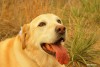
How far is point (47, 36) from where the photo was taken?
4.64 meters

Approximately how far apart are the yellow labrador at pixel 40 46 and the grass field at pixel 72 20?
173 centimetres

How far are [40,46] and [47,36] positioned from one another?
6.4 inches

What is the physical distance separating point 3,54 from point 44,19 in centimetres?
77

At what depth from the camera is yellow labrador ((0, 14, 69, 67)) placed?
464 centimetres

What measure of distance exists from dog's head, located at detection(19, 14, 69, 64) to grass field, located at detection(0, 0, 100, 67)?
1.83 metres

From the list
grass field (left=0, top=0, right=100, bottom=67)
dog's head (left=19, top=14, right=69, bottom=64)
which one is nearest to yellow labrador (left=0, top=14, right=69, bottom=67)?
dog's head (left=19, top=14, right=69, bottom=64)

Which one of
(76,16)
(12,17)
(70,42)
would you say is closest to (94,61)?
(70,42)

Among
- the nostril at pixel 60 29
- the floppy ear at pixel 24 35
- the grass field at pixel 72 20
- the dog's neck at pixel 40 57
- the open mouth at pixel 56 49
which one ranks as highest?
the nostril at pixel 60 29

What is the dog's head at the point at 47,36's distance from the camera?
4.59m

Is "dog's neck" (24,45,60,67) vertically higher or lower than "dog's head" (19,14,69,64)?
lower

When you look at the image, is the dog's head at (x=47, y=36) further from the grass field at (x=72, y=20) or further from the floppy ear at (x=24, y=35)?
the grass field at (x=72, y=20)

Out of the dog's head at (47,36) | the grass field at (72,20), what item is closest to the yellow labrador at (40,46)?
the dog's head at (47,36)

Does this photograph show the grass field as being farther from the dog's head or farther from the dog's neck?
the dog's head

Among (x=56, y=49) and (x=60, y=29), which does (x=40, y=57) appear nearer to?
(x=56, y=49)
